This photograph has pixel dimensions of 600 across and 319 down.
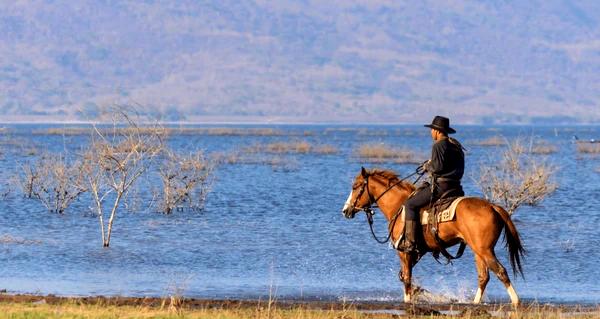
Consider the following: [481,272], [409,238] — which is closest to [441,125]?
[409,238]

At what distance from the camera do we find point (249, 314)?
1404 centimetres

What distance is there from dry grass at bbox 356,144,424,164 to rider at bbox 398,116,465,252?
4121 centimetres

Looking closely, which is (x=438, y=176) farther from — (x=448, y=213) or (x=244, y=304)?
(x=244, y=304)

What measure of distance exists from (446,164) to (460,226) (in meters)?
0.76

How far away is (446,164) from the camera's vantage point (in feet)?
50.9

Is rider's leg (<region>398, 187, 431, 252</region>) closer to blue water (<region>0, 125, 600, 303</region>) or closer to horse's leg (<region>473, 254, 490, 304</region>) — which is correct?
horse's leg (<region>473, 254, 490, 304</region>)

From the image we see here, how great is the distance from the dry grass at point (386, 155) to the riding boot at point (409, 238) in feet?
135

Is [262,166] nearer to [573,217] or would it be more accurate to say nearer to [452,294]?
[573,217]

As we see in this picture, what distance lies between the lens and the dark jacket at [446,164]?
15.5 meters

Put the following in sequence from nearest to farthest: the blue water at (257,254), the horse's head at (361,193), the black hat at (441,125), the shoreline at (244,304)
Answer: the shoreline at (244,304)
the black hat at (441,125)
the horse's head at (361,193)
the blue water at (257,254)

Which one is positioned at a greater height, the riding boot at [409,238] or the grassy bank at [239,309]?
the riding boot at [409,238]

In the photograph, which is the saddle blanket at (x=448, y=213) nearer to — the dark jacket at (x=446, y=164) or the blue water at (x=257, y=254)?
the dark jacket at (x=446, y=164)

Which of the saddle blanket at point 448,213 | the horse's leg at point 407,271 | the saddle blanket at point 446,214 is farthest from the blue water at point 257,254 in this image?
the saddle blanket at point 448,213

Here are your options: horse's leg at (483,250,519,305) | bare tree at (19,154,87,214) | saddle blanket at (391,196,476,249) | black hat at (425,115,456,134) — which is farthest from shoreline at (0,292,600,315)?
bare tree at (19,154,87,214)
